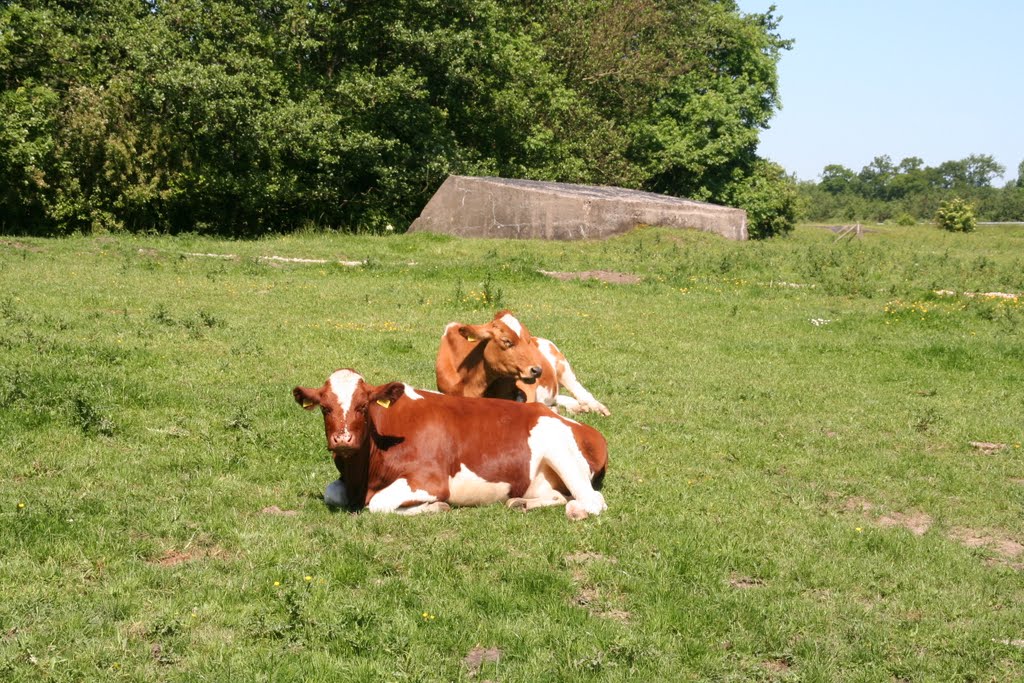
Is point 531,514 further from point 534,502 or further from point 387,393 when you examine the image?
point 387,393

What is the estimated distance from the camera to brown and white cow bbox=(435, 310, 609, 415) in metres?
11.4

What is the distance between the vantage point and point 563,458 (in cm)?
945

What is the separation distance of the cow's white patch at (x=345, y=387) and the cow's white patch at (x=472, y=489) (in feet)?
3.71

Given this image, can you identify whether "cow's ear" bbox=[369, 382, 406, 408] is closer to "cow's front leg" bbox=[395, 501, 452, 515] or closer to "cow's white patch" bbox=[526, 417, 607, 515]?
"cow's front leg" bbox=[395, 501, 452, 515]

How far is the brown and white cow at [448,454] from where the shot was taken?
354 inches

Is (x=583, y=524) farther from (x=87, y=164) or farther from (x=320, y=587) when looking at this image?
(x=87, y=164)

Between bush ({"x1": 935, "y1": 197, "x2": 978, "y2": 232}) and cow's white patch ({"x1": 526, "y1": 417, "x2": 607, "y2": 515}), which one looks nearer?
cow's white patch ({"x1": 526, "y1": 417, "x2": 607, "y2": 515})

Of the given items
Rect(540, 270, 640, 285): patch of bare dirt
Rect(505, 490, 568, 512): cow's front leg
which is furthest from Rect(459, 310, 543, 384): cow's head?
Rect(540, 270, 640, 285): patch of bare dirt

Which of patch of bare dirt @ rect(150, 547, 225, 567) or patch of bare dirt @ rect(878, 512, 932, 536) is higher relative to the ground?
patch of bare dirt @ rect(878, 512, 932, 536)

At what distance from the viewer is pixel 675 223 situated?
32406 mm

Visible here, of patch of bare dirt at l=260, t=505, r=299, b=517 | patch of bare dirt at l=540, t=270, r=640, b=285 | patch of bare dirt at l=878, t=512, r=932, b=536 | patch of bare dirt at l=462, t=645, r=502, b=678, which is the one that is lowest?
patch of bare dirt at l=462, t=645, r=502, b=678

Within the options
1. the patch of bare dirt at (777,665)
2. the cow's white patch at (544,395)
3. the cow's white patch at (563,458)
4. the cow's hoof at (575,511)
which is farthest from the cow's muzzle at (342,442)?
the cow's white patch at (544,395)

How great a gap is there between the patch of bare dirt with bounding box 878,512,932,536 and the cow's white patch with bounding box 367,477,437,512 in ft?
12.6

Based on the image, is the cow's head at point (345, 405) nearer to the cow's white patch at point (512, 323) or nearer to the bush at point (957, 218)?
the cow's white patch at point (512, 323)
